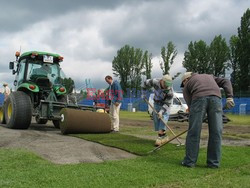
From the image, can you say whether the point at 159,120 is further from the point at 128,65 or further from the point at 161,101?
the point at 128,65

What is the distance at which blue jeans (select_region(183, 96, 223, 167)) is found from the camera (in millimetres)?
5086

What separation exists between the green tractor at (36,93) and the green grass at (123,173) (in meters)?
4.08

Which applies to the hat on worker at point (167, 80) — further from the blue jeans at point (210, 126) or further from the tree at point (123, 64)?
the tree at point (123, 64)

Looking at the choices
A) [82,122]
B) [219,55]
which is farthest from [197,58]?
[82,122]

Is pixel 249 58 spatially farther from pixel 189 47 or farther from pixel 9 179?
pixel 9 179

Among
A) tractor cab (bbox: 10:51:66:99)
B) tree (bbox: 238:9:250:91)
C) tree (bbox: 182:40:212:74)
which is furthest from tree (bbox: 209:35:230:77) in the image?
tractor cab (bbox: 10:51:66:99)

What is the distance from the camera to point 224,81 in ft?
17.9

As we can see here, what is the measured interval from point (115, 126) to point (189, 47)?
56.0m

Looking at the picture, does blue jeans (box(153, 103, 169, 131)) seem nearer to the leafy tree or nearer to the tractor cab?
the tractor cab

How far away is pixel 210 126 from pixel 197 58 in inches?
2304

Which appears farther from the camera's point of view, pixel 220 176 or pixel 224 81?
pixel 224 81

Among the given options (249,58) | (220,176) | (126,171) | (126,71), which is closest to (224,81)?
(220,176)

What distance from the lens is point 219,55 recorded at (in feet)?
191

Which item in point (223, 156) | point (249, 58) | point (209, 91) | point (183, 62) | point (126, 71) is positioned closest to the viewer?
point (209, 91)
